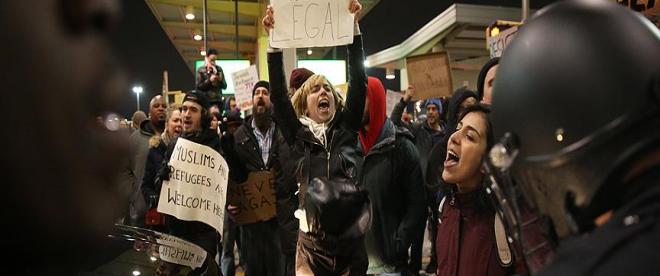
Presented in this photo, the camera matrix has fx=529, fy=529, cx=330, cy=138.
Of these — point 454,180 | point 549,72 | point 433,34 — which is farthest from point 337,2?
point 433,34

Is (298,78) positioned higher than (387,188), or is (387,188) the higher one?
(298,78)

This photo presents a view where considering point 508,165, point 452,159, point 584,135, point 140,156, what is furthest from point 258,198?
point 584,135

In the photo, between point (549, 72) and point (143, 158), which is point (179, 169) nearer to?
point (143, 158)

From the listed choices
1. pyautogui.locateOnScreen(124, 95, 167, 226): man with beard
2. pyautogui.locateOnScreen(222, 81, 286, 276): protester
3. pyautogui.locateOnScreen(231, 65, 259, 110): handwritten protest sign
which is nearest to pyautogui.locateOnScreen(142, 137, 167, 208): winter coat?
pyautogui.locateOnScreen(124, 95, 167, 226): man with beard

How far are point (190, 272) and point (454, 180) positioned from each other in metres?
1.32

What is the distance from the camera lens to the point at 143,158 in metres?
5.46

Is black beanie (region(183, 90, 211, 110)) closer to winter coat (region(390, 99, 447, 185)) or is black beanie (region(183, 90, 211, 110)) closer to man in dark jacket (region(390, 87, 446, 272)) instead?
man in dark jacket (region(390, 87, 446, 272))

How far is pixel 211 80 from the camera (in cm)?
750

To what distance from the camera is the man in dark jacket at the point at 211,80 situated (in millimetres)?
7461

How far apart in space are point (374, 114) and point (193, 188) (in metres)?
1.56

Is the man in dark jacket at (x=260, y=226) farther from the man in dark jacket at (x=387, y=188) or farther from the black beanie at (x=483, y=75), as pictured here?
the black beanie at (x=483, y=75)

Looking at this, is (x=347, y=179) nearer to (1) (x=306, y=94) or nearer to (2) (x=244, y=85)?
(1) (x=306, y=94)

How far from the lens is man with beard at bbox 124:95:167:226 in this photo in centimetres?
490

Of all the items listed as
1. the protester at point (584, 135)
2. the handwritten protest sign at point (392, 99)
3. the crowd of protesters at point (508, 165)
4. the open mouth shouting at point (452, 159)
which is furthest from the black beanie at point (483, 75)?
the handwritten protest sign at point (392, 99)
